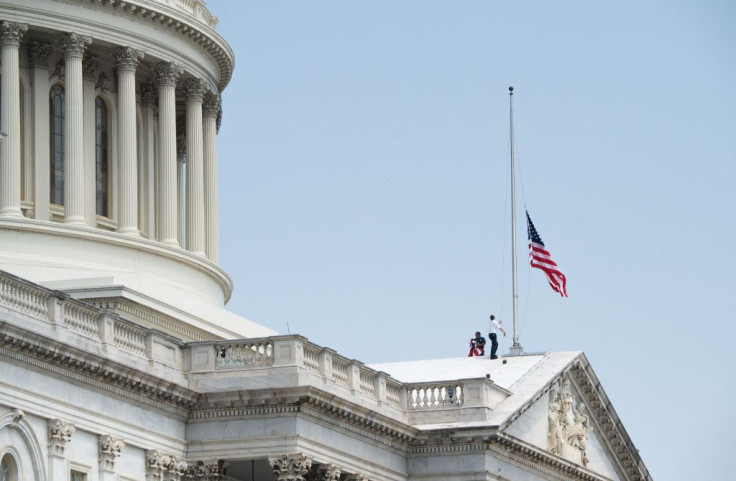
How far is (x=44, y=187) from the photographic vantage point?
279ft

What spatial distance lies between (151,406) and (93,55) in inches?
908

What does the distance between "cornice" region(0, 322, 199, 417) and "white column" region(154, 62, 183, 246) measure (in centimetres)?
1950

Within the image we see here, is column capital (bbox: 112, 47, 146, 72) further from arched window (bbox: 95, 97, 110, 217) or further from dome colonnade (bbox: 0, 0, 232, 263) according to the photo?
arched window (bbox: 95, 97, 110, 217)

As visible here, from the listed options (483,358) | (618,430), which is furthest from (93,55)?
(618,430)

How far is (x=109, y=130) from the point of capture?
88.6 meters

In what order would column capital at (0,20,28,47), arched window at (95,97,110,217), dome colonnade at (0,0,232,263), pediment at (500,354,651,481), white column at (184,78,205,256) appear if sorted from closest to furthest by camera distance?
pediment at (500,354,651,481) < column capital at (0,20,28,47) < dome colonnade at (0,0,232,263) < arched window at (95,97,110,217) < white column at (184,78,205,256)

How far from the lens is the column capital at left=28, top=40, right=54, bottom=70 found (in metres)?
86.4

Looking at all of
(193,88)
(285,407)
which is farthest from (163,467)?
(193,88)

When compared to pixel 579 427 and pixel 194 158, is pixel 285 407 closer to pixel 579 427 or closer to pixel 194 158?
pixel 579 427

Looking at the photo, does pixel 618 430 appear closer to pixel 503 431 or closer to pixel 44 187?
pixel 503 431

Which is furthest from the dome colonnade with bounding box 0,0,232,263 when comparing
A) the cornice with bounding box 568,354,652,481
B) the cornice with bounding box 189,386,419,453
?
the cornice with bounding box 189,386,419,453

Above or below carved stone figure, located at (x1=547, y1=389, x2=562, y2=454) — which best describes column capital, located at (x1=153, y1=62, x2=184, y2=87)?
above

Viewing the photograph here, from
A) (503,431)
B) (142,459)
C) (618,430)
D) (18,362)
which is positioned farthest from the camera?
(618,430)

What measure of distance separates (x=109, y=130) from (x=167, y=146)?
7.68 ft
